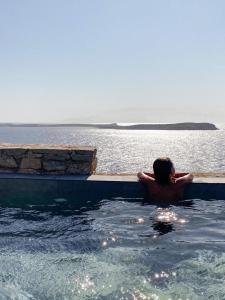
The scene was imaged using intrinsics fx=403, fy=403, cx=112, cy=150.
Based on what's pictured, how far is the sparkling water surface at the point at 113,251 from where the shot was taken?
190 inches

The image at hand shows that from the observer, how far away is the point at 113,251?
604 centimetres

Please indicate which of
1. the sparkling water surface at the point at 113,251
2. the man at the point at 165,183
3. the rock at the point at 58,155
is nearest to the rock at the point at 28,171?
the rock at the point at 58,155

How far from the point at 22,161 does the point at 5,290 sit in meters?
5.60

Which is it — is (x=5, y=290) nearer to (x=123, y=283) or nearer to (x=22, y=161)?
(x=123, y=283)

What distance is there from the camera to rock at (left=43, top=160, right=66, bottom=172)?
397 inches

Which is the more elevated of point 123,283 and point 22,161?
point 22,161

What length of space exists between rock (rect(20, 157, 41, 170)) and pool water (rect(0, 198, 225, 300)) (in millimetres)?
1560

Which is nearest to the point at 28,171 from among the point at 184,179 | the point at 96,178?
the point at 96,178

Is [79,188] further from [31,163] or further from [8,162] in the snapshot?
[8,162]

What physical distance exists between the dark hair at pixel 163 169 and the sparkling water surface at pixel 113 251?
62 cm

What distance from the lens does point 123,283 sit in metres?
4.93

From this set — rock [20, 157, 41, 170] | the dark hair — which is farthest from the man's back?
rock [20, 157, 41, 170]

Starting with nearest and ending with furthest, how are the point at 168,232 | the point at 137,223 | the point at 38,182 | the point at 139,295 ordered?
the point at 139,295, the point at 168,232, the point at 137,223, the point at 38,182

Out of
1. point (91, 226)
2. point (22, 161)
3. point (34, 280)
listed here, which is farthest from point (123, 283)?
point (22, 161)
